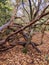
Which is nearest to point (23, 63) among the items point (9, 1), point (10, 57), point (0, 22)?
point (10, 57)

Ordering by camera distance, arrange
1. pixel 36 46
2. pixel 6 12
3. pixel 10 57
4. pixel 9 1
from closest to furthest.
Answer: pixel 10 57
pixel 36 46
pixel 6 12
pixel 9 1

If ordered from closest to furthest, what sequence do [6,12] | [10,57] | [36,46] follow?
[10,57] → [36,46] → [6,12]

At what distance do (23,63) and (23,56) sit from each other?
2.38 feet

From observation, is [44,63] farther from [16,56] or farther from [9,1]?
[9,1]

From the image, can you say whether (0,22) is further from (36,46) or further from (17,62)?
(17,62)

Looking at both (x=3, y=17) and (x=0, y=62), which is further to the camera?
(x=3, y=17)

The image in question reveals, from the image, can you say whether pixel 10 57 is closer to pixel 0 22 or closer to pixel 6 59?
pixel 6 59

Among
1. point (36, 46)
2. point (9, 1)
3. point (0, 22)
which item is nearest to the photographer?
point (36, 46)

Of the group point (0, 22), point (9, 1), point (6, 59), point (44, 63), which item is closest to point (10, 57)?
point (6, 59)

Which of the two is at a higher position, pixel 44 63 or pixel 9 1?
pixel 9 1

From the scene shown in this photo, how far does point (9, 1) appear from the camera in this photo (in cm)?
1365

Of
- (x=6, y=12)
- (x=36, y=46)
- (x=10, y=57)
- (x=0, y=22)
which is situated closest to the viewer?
(x=10, y=57)

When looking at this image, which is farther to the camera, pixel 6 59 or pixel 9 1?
pixel 9 1

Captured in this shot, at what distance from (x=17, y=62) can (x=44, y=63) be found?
118 centimetres
